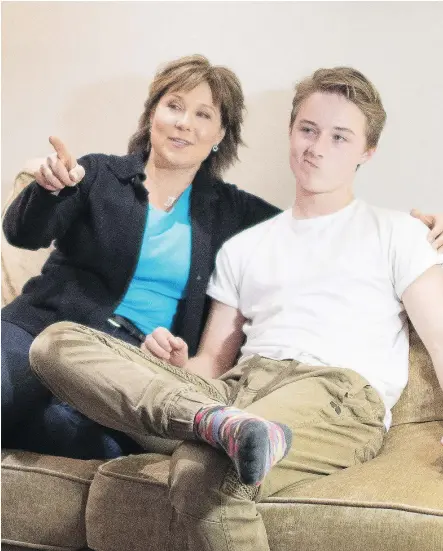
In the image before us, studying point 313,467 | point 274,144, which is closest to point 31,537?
point 313,467

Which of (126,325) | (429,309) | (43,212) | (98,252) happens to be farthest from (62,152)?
(429,309)

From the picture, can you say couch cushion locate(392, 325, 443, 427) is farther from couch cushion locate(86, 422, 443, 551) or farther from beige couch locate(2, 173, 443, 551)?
couch cushion locate(86, 422, 443, 551)

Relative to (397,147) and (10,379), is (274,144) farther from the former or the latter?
(10,379)

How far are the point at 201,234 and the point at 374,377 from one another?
548 mm

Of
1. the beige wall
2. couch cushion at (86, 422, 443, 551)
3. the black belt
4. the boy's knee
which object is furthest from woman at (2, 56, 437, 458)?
the boy's knee

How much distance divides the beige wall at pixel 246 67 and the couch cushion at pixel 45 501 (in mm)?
898

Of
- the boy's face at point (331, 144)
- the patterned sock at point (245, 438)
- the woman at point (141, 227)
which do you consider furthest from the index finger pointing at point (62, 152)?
the patterned sock at point (245, 438)

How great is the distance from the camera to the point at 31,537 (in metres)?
1.44

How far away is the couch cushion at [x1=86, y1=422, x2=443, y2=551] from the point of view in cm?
112

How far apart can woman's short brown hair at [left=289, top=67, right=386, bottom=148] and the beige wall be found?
17 cm

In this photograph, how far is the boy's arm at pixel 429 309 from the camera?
1.50m

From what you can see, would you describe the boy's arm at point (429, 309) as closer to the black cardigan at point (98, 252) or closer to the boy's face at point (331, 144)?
the boy's face at point (331, 144)

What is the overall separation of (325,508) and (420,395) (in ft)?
1.68

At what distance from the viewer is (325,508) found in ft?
3.83
